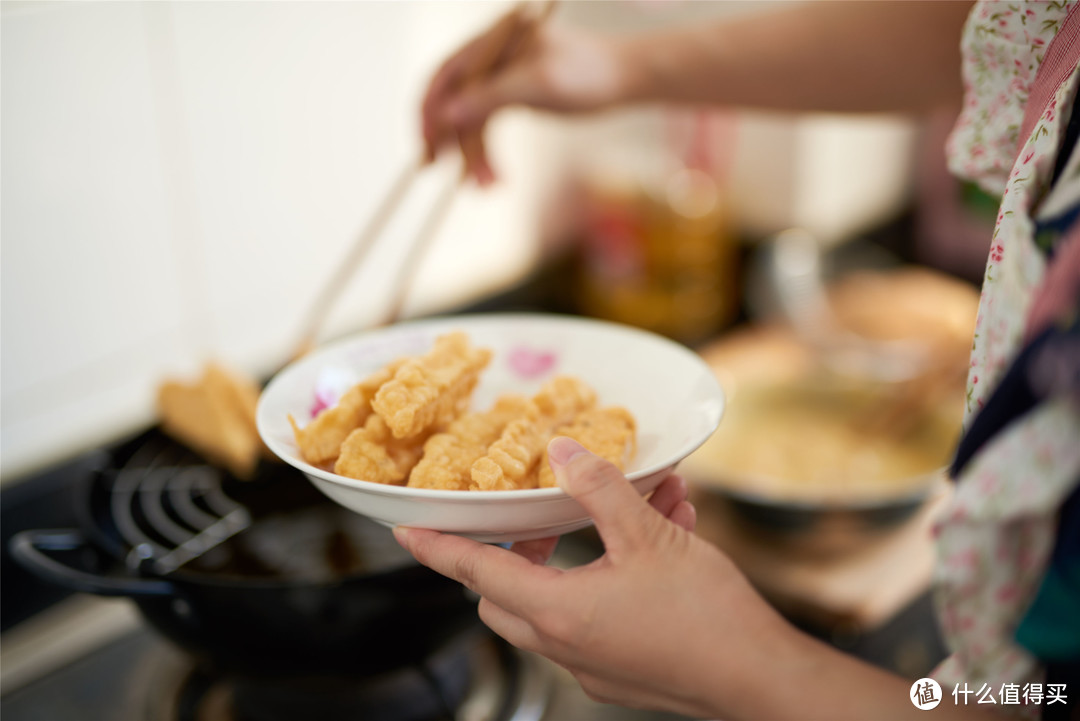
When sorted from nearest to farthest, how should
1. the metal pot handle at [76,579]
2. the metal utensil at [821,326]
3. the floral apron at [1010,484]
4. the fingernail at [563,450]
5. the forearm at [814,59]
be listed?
the floral apron at [1010,484] → the fingernail at [563,450] → the metal pot handle at [76,579] → the forearm at [814,59] → the metal utensil at [821,326]

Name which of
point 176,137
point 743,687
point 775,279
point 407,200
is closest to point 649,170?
point 775,279

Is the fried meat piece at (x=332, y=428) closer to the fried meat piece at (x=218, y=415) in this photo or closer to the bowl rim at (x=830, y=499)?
the fried meat piece at (x=218, y=415)

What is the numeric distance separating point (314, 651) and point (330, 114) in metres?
0.82

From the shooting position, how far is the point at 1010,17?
2.08 feet

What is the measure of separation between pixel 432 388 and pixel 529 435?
8cm

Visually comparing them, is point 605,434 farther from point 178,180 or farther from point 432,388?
point 178,180

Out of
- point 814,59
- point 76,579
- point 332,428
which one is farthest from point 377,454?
point 814,59

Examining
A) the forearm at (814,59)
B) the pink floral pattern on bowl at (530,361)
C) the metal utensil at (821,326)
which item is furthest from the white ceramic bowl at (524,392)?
the metal utensil at (821,326)

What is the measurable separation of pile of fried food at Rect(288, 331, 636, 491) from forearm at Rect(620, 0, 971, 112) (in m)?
0.47

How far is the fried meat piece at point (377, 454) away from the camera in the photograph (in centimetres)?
58

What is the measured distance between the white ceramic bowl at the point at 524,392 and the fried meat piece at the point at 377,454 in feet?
0.06

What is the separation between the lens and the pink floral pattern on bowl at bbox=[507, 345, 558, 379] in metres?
0.78

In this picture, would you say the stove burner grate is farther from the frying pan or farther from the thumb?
the thumb

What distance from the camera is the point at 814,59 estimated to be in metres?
0.93
